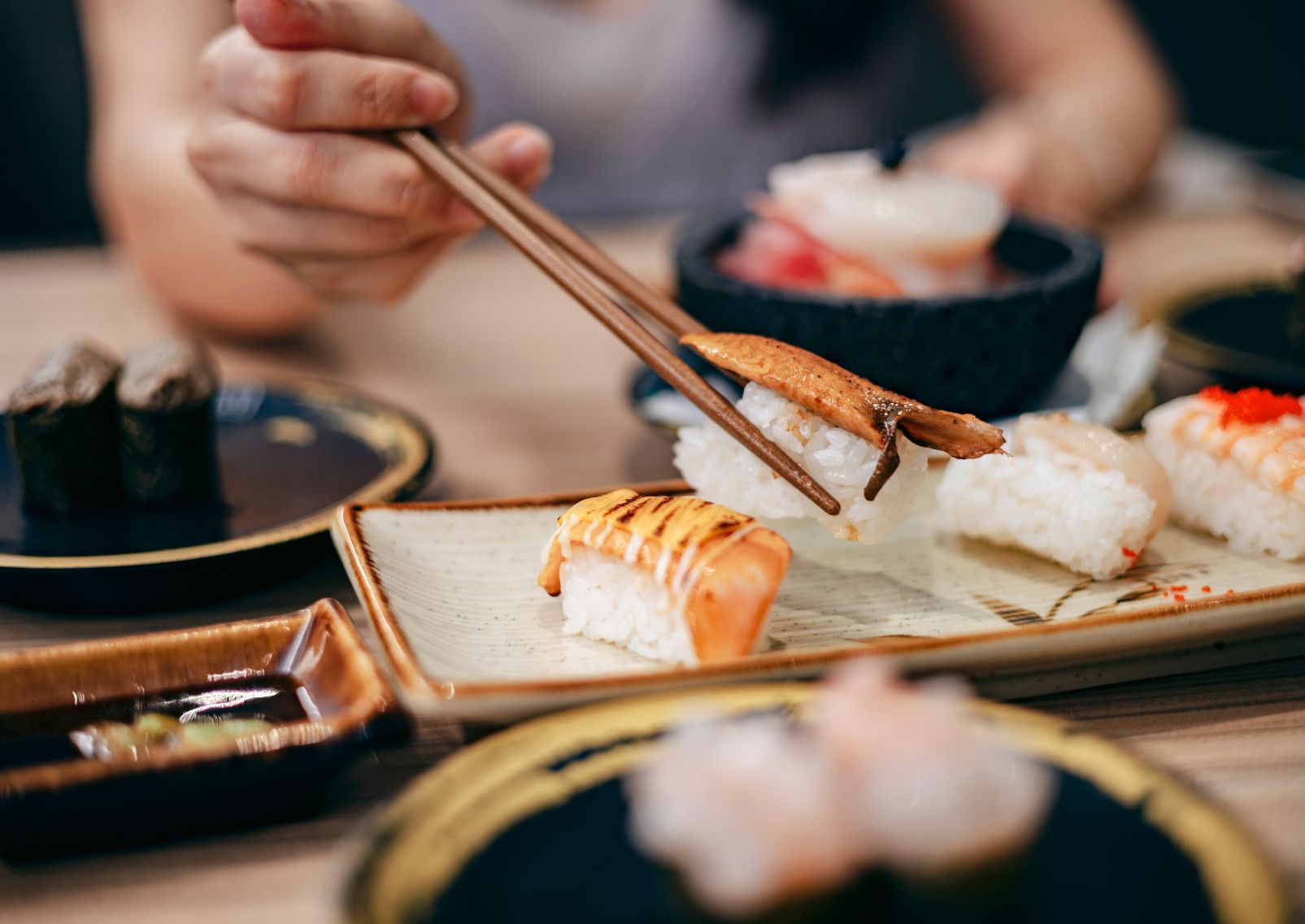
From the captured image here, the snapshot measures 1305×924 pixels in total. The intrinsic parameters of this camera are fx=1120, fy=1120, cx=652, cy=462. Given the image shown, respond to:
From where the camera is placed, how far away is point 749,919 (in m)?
0.69

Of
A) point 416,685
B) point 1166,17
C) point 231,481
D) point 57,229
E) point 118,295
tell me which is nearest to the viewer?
point 416,685

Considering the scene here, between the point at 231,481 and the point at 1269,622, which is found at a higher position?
the point at 1269,622

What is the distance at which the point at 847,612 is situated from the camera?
4.14ft

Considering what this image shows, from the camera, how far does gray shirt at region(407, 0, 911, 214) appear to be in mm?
3508

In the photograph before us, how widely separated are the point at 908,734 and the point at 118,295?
2.58 m

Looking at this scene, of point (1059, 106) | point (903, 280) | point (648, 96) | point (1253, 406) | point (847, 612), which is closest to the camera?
point (847, 612)

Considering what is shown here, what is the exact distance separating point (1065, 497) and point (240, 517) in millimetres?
1085

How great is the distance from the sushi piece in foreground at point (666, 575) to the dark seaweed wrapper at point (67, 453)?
734mm

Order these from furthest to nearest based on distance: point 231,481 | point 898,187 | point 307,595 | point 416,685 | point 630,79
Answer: point 630,79, point 898,187, point 231,481, point 307,595, point 416,685

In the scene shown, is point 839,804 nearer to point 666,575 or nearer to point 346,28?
point 666,575

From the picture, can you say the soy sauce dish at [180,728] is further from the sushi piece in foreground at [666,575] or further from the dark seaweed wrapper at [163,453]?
the dark seaweed wrapper at [163,453]

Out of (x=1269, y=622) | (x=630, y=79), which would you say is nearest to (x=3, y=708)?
(x=1269, y=622)

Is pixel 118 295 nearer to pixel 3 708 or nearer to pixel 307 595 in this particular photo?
pixel 307 595

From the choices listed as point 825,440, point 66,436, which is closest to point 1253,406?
point 825,440
